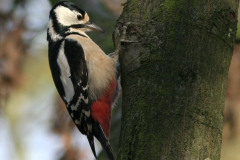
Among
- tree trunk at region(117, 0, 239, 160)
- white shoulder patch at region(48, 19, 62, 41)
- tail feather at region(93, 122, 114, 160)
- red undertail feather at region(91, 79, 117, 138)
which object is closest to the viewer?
tree trunk at region(117, 0, 239, 160)

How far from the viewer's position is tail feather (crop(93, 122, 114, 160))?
3255 millimetres

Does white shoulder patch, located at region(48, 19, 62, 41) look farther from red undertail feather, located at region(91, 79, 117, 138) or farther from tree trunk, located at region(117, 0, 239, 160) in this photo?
tree trunk, located at region(117, 0, 239, 160)

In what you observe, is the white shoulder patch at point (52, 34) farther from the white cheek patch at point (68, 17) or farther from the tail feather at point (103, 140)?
the tail feather at point (103, 140)

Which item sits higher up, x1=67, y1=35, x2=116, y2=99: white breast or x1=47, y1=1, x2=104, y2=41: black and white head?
x1=47, y1=1, x2=104, y2=41: black and white head

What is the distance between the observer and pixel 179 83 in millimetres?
2205

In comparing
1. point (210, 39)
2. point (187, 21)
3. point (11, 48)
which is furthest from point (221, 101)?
point (11, 48)

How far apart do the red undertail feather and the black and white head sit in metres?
0.76

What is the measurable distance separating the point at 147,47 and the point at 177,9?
0.32 m

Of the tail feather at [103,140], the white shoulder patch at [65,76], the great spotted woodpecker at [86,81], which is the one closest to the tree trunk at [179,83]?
the tail feather at [103,140]

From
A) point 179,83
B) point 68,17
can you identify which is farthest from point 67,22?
point 179,83

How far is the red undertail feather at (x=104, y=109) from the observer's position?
3539 millimetres

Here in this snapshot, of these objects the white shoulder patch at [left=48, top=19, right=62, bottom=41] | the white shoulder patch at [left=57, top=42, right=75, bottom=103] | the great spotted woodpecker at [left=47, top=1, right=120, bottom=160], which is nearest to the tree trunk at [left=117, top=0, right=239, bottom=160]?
the great spotted woodpecker at [left=47, top=1, right=120, bottom=160]

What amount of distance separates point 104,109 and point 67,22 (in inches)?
42.5

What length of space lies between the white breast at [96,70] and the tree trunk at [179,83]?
3.59 feet
